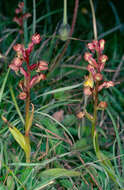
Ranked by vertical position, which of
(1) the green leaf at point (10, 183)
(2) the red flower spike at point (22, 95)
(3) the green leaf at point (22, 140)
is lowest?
(1) the green leaf at point (10, 183)

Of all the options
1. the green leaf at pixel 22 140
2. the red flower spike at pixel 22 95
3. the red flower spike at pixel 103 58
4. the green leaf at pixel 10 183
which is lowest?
the green leaf at pixel 10 183

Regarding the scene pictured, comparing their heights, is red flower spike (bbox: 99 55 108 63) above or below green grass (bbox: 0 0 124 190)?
above

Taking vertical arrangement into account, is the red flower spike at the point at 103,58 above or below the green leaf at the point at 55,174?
above

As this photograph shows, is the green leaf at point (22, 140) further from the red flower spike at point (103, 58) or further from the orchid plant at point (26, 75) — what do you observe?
the red flower spike at point (103, 58)

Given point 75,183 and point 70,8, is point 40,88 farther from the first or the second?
point 70,8

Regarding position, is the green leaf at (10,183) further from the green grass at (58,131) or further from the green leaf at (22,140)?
the green leaf at (22,140)

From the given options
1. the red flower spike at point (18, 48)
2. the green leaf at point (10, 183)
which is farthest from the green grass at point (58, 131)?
the red flower spike at point (18, 48)

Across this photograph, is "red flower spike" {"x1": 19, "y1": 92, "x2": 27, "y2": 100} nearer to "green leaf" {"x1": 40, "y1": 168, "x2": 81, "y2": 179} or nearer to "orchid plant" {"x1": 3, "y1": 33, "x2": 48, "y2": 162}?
"orchid plant" {"x1": 3, "y1": 33, "x2": 48, "y2": 162}

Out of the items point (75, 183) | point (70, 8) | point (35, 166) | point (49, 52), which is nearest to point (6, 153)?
point (35, 166)

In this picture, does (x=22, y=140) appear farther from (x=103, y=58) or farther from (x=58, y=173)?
(x=103, y=58)

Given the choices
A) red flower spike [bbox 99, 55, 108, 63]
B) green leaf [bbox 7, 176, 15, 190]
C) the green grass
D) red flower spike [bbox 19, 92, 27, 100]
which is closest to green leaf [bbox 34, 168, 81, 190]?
the green grass

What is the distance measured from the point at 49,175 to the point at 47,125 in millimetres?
225

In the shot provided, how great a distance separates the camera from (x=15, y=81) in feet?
4.48

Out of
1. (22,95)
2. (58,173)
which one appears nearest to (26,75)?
(22,95)
